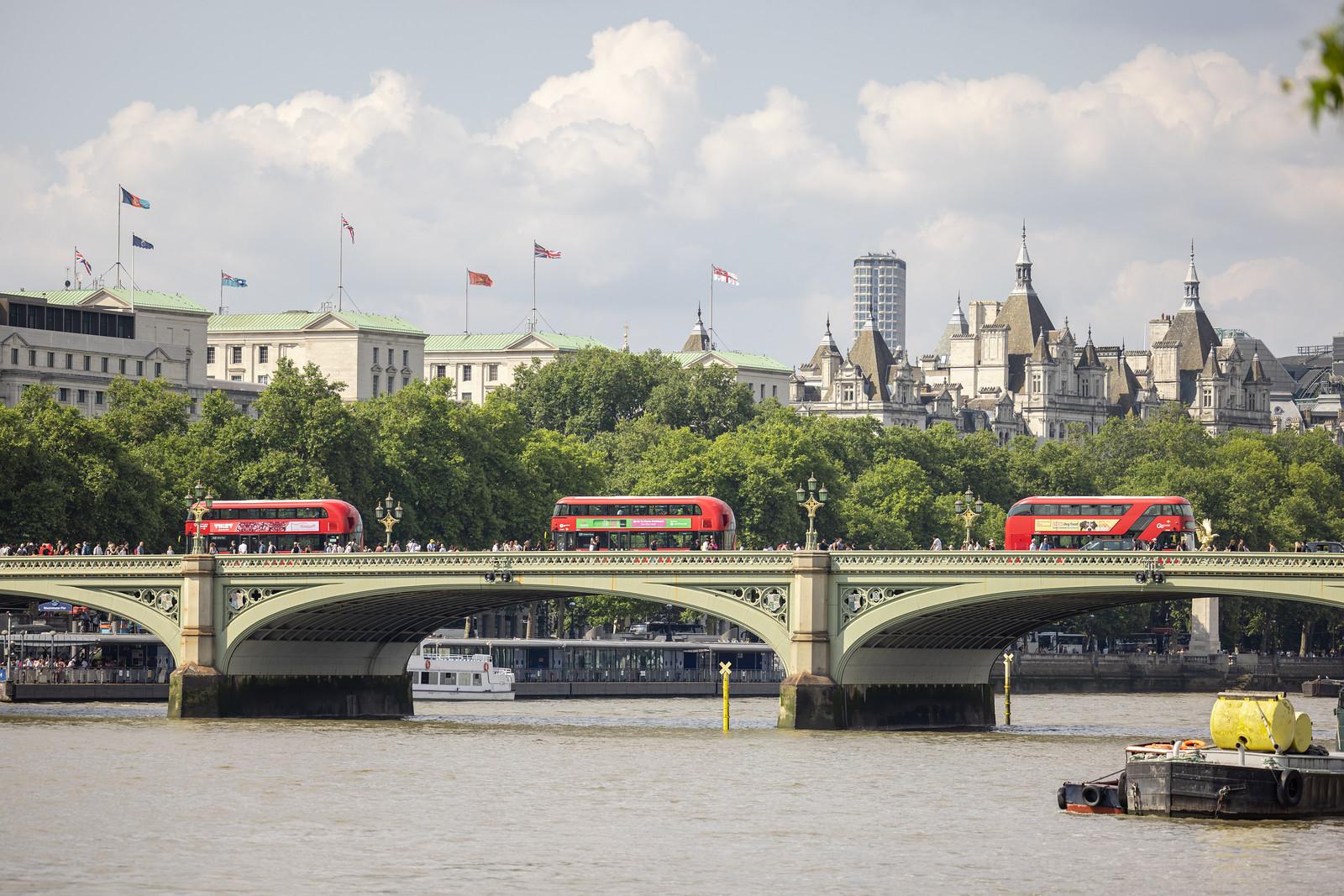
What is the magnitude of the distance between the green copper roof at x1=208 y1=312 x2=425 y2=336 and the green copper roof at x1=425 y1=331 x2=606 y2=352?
51.9ft

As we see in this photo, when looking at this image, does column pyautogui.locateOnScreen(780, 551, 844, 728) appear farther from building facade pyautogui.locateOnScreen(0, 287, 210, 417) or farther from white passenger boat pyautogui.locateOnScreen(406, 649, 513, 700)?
building facade pyautogui.locateOnScreen(0, 287, 210, 417)

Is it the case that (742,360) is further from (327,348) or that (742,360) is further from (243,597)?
(243,597)

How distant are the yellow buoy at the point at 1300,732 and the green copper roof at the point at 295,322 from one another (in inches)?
4553

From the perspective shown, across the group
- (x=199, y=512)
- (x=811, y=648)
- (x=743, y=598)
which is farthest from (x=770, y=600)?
(x=199, y=512)

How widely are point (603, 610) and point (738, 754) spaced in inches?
1978

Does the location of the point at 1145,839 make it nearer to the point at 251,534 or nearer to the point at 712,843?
the point at 712,843

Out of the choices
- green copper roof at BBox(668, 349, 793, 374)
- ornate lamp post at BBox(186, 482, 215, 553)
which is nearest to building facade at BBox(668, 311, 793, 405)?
green copper roof at BBox(668, 349, 793, 374)

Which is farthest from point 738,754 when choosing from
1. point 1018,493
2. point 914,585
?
point 1018,493

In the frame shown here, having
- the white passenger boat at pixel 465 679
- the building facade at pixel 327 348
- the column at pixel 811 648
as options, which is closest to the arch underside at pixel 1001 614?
the column at pixel 811 648

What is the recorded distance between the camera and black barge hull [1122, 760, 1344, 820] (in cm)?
5000

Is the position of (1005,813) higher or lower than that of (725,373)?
lower

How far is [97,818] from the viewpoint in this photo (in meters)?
49.1

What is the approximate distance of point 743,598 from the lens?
229 feet

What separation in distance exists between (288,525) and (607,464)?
53030 mm
